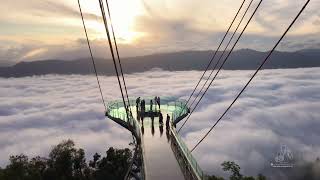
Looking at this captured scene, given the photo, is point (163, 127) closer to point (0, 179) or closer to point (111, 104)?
point (111, 104)

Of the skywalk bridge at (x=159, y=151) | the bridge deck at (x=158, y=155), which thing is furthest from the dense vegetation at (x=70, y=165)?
the bridge deck at (x=158, y=155)

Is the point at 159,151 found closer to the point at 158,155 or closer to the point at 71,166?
the point at 158,155

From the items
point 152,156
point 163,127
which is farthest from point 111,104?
point 152,156

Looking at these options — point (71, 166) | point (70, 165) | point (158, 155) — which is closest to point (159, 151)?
point (158, 155)

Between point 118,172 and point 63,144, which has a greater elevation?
point 63,144

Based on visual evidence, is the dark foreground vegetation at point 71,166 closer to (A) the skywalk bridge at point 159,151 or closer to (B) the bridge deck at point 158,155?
(A) the skywalk bridge at point 159,151

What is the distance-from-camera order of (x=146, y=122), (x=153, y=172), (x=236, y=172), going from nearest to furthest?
1. (x=153, y=172)
2. (x=146, y=122)
3. (x=236, y=172)

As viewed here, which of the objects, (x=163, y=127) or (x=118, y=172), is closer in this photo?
(x=163, y=127)
